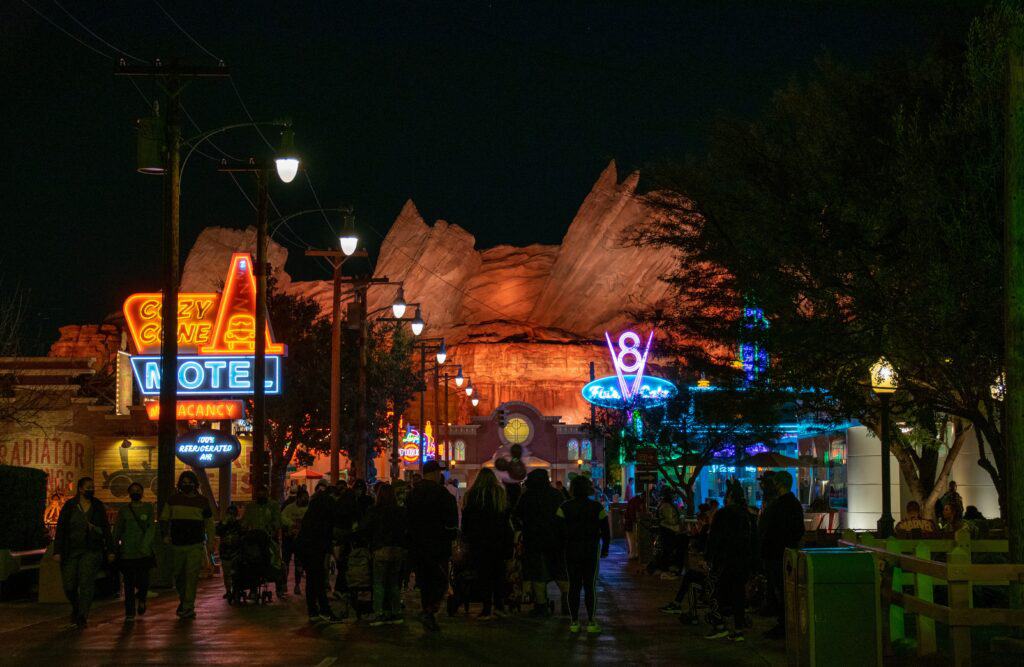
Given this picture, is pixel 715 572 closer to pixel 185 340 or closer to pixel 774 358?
pixel 774 358

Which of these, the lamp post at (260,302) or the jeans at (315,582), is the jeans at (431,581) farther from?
the lamp post at (260,302)

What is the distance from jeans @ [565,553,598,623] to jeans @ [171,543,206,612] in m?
5.00

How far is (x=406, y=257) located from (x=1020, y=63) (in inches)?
5351

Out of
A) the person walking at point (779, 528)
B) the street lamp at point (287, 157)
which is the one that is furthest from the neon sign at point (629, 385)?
the person walking at point (779, 528)

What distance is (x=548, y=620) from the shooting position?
16.4 m

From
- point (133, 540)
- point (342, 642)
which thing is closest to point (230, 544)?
point (133, 540)

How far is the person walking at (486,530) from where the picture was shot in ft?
53.9

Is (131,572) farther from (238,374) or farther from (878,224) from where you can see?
(238,374)

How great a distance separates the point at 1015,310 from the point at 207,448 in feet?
55.5

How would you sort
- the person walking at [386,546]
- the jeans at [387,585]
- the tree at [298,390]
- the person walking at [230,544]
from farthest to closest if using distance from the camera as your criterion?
the tree at [298,390] < the person walking at [230,544] < the jeans at [387,585] < the person walking at [386,546]

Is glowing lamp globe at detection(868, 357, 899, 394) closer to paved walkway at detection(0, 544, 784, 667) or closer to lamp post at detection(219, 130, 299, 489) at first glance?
paved walkway at detection(0, 544, 784, 667)

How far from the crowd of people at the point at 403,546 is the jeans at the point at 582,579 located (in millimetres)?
15

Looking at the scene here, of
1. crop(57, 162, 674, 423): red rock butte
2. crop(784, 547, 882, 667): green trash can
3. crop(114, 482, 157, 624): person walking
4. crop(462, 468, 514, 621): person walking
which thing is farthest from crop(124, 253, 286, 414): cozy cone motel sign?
crop(57, 162, 674, 423): red rock butte

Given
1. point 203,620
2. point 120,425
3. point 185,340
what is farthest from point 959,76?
point 120,425
